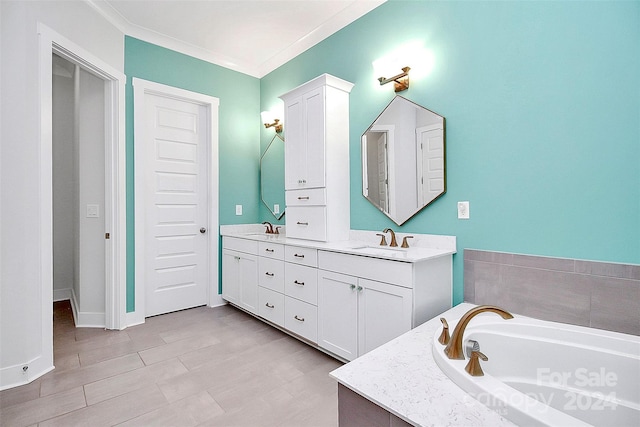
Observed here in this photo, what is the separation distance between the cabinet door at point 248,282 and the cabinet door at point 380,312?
1.38 metres

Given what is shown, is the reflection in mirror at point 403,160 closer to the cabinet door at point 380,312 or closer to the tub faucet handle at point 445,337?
the cabinet door at point 380,312

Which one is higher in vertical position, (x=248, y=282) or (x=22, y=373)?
(x=248, y=282)

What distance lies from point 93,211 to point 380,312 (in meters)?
2.97

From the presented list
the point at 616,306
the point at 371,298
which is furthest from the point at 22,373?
the point at 616,306

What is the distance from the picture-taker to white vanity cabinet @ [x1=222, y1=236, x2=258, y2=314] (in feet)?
10.4

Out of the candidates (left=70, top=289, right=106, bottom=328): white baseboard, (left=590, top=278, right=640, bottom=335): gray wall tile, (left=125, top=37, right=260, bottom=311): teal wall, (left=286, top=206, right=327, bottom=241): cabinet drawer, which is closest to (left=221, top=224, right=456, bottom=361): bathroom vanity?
(left=286, top=206, right=327, bottom=241): cabinet drawer

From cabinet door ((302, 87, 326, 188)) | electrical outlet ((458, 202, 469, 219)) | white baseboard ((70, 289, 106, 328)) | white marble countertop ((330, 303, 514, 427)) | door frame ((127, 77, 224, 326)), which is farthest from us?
door frame ((127, 77, 224, 326))

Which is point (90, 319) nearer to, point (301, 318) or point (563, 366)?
point (301, 318)

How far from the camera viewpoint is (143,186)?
3.22 meters

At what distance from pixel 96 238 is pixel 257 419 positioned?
2.53 m

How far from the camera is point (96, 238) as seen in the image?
3125 millimetres

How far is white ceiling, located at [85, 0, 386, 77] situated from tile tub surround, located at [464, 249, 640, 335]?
2.30m

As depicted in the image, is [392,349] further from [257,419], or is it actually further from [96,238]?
[96,238]

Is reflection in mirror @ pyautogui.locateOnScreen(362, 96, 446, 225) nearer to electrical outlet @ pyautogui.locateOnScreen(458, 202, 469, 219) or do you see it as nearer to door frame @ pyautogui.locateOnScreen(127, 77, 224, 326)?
electrical outlet @ pyautogui.locateOnScreen(458, 202, 469, 219)
